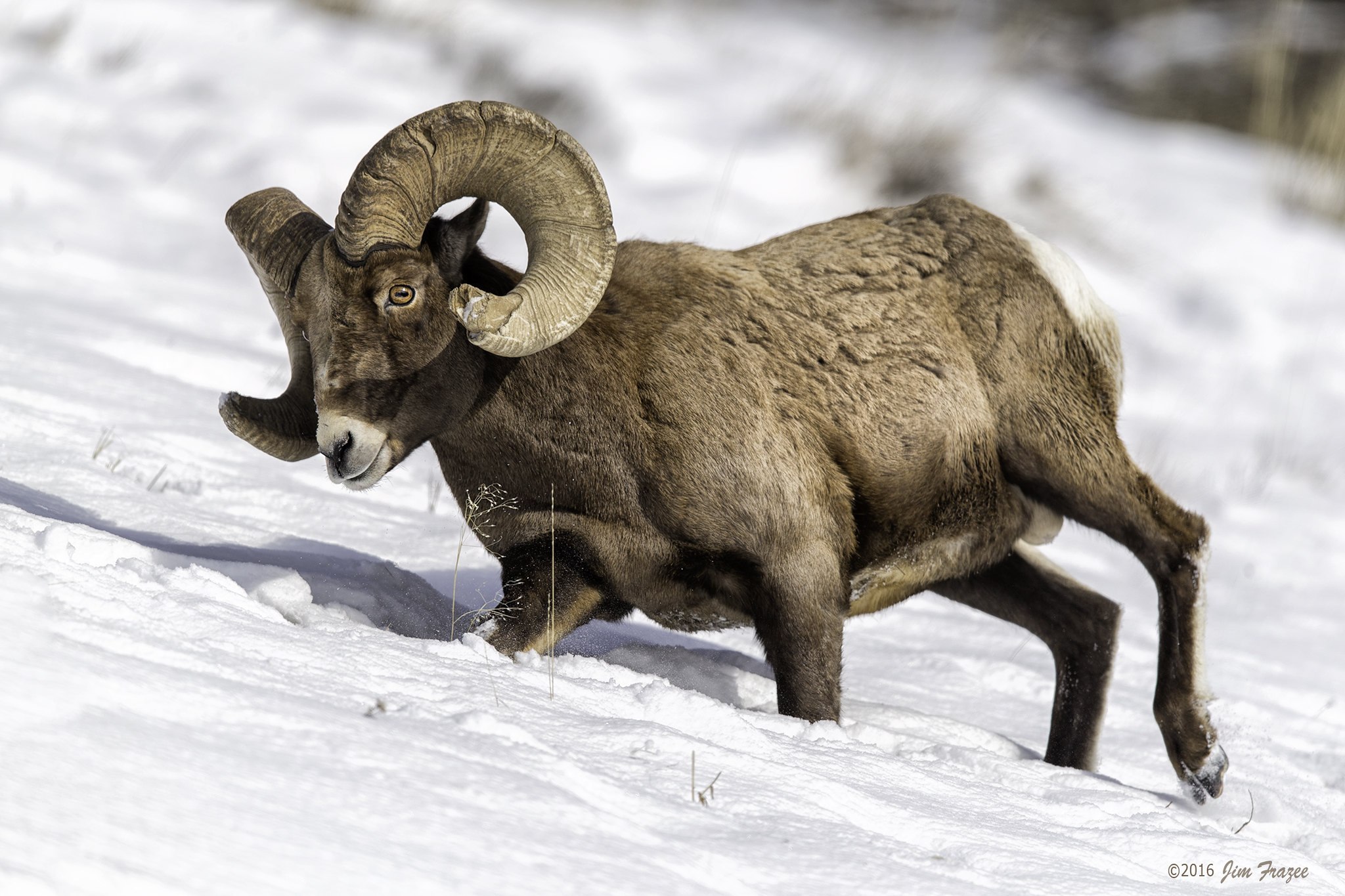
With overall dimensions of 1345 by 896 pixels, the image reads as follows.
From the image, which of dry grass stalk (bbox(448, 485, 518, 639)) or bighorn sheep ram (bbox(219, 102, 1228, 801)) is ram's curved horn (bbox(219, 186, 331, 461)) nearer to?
bighorn sheep ram (bbox(219, 102, 1228, 801))

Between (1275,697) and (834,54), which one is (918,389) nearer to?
(1275,697)

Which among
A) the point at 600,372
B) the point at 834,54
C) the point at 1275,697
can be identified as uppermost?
the point at 834,54

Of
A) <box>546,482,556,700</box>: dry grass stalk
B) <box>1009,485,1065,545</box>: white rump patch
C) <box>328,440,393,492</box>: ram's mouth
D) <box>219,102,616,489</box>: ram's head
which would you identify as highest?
<box>219,102,616,489</box>: ram's head

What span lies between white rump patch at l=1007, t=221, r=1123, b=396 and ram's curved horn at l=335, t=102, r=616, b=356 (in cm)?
159

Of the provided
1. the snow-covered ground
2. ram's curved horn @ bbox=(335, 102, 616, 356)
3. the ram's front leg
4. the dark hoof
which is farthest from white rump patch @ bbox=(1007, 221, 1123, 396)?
the ram's front leg

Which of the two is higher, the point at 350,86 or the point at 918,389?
the point at 350,86

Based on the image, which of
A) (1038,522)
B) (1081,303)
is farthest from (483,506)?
(1081,303)

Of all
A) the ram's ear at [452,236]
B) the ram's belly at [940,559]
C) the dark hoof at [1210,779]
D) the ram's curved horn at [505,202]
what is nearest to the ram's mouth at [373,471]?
the ram's curved horn at [505,202]

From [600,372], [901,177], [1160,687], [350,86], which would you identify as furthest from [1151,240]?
[600,372]

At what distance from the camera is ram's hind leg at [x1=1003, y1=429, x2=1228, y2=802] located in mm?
4395

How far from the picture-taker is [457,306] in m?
3.77

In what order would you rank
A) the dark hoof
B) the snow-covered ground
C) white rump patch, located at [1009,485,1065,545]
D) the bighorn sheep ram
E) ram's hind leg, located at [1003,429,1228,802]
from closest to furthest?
1. the snow-covered ground
2. the bighorn sheep ram
3. the dark hoof
4. ram's hind leg, located at [1003,429,1228,802]
5. white rump patch, located at [1009,485,1065,545]

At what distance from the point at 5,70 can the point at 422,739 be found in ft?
32.4

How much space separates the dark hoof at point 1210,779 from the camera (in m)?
4.29
